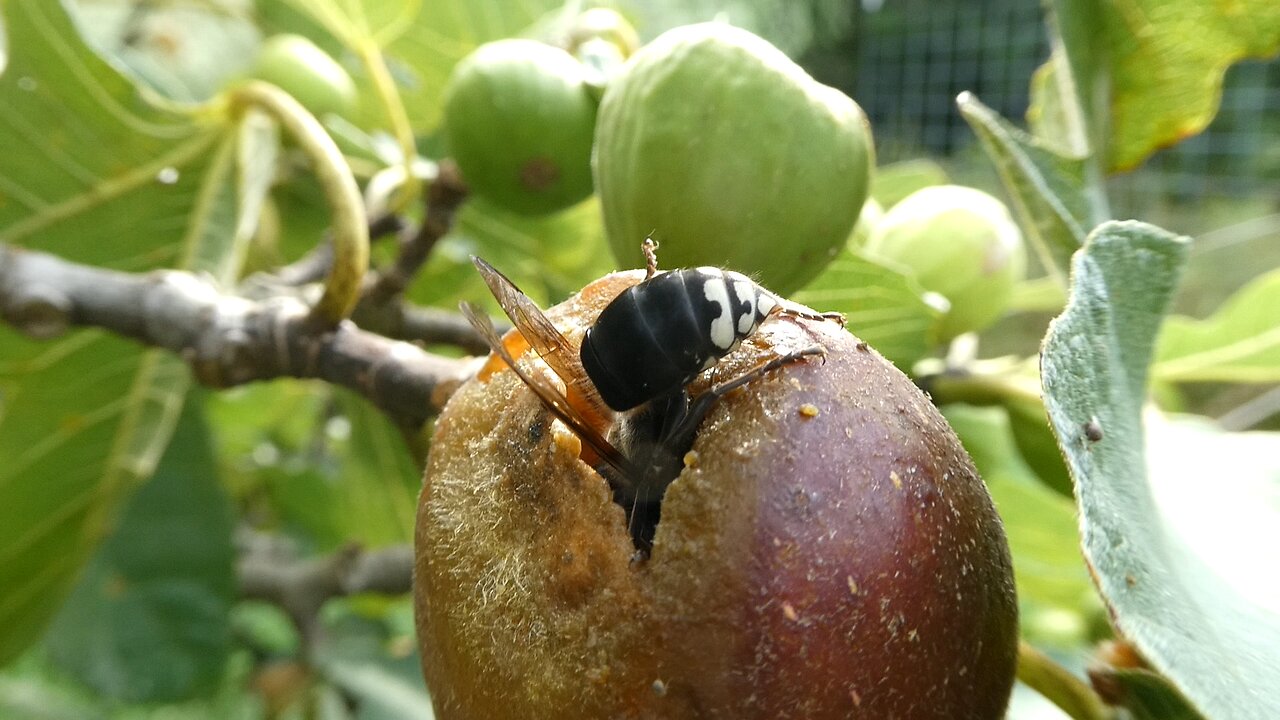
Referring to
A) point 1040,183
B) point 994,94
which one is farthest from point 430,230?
point 994,94

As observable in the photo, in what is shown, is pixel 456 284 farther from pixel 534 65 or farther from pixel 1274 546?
pixel 1274 546

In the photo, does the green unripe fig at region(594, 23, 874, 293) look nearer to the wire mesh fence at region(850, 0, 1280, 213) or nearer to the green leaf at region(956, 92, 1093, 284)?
the green leaf at region(956, 92, 1093, 284)

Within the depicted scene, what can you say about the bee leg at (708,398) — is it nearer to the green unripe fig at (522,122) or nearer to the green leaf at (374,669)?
the green unripe fig at (522,122)

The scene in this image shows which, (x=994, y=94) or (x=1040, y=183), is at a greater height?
(x=1040, y=183)

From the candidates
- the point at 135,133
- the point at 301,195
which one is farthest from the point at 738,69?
the point at 301,195

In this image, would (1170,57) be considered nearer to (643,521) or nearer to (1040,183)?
(1040,183)

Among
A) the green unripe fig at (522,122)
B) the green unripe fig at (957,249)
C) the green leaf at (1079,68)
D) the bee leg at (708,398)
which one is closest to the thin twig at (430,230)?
the green unripe fig at (522,122)
